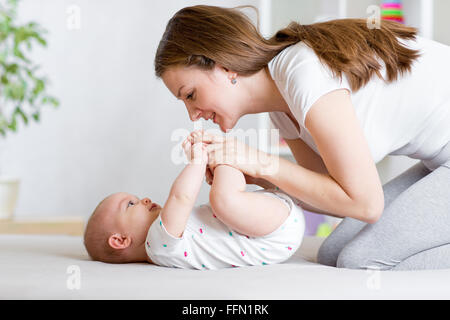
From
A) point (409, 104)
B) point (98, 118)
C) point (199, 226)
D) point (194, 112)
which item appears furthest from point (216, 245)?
point (98, 118)

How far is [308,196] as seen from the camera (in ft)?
4.01

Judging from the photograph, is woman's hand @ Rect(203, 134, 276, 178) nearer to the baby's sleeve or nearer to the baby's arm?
the baby's arm

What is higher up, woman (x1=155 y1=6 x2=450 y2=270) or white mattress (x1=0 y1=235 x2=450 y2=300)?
woman (x1=155 y1=6 x2=450 y2=270)

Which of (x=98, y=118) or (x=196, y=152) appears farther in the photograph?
(x=98, y=118)

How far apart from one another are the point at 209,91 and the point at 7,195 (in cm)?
175

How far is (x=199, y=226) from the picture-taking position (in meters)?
1.25

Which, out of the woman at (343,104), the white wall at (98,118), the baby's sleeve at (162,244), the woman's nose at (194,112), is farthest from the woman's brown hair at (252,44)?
the white wall at (98,118)

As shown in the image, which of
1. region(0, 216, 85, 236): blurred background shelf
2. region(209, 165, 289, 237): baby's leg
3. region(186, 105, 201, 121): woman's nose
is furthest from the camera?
region(0, 216, 85, 236): blurred background shelf

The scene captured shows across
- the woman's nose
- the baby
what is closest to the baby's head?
the baby

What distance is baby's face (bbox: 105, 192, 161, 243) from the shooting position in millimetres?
1294

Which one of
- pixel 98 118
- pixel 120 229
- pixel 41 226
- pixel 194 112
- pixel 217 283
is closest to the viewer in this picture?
pixel 217 283

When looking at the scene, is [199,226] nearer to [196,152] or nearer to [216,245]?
[216,245]

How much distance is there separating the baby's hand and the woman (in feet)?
0.06

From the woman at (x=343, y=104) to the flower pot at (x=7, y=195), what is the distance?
1.63 m
